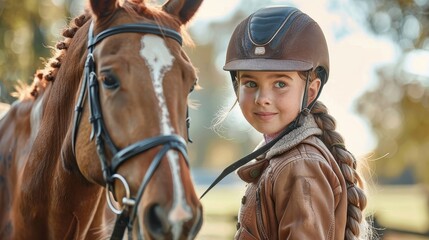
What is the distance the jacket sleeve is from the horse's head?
0.49 m

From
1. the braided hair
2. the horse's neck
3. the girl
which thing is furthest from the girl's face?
the horse's neck

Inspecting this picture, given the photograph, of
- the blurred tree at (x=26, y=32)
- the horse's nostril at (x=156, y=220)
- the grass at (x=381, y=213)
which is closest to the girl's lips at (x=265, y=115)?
the grass at (x=381, y=213)

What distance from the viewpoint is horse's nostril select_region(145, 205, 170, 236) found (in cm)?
247

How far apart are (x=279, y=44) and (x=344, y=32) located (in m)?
12.9

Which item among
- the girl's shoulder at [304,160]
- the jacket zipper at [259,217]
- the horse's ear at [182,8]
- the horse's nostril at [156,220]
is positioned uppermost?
the horse's ear at [182,8]

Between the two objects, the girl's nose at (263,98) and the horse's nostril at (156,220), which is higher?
the girl's nose at (263,98)

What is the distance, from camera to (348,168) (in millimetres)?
3131

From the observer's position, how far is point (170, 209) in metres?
2.47

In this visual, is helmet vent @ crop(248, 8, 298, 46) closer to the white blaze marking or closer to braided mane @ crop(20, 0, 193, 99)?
braided mane @ crop(20, 0, 193, 99)

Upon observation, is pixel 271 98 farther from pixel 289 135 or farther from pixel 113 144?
pixel 113 144

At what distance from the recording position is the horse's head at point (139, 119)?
8.29 ft

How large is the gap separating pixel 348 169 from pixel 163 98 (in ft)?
3.47

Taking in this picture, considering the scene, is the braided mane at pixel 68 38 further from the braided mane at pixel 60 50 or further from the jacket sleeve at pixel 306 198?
the jacket sleeve at pixel 306 198

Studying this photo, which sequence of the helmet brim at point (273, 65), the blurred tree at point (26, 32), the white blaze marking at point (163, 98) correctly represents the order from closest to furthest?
the white blaze marking at point (163, 98) < the helmet brim at point (273, 65) < the blurred tree at point (26, 32)
